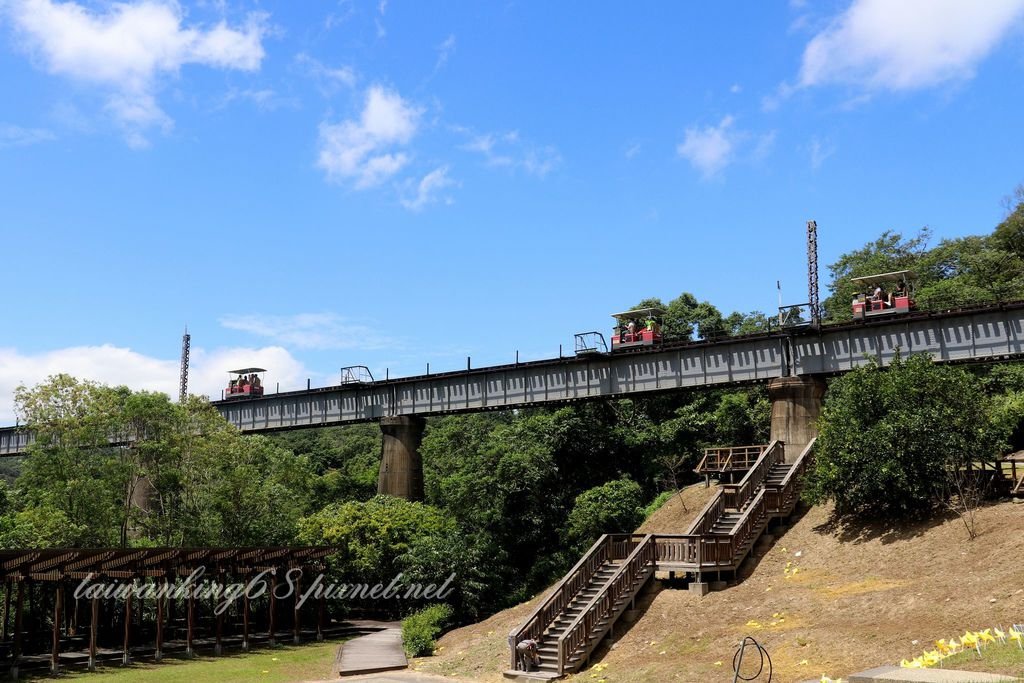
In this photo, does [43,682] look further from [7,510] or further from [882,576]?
[7,510]

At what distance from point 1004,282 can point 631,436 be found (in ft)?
98.9

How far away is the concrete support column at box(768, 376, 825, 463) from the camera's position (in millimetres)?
38875

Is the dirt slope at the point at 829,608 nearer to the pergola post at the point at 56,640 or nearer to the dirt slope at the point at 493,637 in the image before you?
the dirt slope at the point at 493,637

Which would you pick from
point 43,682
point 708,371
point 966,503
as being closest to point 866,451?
point 966,503

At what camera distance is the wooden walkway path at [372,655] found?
1139 inches

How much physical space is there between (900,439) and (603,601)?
11.0m

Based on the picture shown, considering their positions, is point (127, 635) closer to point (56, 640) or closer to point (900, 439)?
point (56, 640)

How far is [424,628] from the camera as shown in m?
32.1

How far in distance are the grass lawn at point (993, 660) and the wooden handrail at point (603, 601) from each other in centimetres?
1104

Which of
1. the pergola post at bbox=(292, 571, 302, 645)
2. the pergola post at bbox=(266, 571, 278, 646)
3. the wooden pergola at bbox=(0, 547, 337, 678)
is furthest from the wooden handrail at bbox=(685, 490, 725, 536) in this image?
the pergola post at bbox=(266, 571, 278, 646)

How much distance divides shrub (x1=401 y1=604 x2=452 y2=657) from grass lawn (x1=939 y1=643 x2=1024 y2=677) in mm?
19635

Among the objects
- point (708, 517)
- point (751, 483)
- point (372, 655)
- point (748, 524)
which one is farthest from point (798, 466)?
point (372, 655)

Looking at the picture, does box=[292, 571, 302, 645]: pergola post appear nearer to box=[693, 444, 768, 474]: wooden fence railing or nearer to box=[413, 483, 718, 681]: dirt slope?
box=[413, 483, 718, 681]: dirt slope

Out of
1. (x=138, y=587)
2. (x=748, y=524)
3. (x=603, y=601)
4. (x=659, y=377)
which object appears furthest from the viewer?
(x=659, y=377)
